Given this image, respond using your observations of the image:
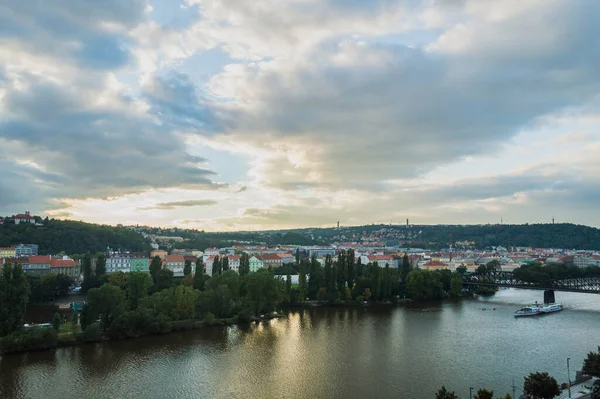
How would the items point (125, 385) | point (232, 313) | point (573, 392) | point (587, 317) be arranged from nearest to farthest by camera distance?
1. point (573, 392)
2. point (125, 385)
3. point (232, 313)
4. point (587, 317)

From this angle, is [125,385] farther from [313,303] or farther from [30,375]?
[313,303]

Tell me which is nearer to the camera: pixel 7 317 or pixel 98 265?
pixel 7 317

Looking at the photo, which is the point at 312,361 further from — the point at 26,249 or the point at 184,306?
the point at 26,249

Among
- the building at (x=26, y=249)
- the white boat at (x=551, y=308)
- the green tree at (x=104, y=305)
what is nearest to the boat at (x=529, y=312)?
the white boat at (x=551, y=308)

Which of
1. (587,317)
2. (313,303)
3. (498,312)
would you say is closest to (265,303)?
(313,303)

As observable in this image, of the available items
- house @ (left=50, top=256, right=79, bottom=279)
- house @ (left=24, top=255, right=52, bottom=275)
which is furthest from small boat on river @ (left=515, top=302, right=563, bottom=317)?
house @ (left=24, top=255, right=52, bottom=275)

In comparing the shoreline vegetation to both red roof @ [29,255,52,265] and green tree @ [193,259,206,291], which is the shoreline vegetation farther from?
red roof @ [29,255,52,265]
